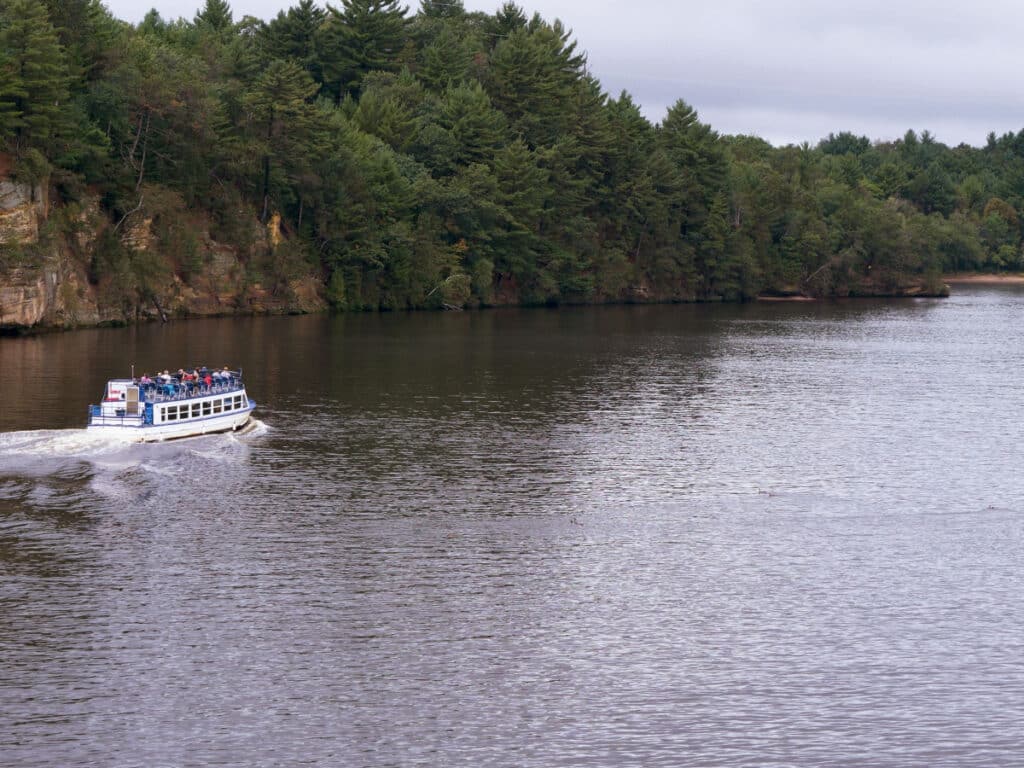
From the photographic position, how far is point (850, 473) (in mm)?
80750

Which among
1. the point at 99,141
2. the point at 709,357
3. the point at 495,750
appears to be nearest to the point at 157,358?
the point at 99,141

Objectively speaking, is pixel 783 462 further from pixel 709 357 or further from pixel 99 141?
pixel 99 141

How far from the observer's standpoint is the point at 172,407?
85000mm

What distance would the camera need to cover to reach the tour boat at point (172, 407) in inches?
3221

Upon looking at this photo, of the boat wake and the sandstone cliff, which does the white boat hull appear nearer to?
the boat wake

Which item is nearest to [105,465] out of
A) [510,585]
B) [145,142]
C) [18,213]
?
[510,585]

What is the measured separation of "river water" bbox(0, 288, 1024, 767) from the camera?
134 ft

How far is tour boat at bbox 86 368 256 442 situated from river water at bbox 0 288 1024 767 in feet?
5.02

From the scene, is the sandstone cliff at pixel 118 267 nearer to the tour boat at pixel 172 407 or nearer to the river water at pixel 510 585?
the river water at pixel 510 585

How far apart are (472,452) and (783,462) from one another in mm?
20751

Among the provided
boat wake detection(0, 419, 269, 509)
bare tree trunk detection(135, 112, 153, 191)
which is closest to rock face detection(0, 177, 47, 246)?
bare tree trunk detection(135, 112, 153, 191)

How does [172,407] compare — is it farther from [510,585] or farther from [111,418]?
[510,585]

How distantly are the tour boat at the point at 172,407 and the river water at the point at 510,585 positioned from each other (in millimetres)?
1529

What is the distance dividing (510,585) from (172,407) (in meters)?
38.4
